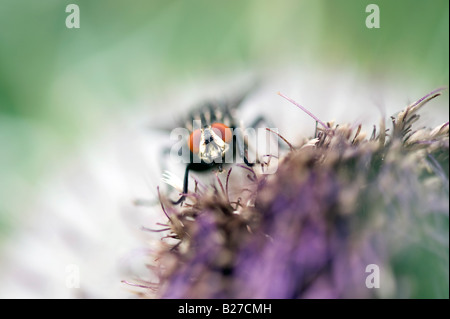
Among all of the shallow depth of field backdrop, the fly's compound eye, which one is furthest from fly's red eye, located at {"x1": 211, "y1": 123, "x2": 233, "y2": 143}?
the shallow depth of field backdrop

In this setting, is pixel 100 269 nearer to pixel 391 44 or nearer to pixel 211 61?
pixel 211 61

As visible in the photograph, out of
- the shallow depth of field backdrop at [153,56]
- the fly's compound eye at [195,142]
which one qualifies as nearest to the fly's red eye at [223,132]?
the fly's compound eye at [195,142]

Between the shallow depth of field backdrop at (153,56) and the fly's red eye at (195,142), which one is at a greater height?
the shallow depth of field backdrop at (153,56)

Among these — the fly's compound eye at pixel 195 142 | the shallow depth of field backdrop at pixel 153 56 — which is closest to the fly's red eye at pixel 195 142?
the fly's compound eye at pixel 195 142

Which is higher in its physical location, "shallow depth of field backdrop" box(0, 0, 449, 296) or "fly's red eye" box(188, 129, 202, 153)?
"shallow depth of field backdrop" box(0, 0, 449, 296)

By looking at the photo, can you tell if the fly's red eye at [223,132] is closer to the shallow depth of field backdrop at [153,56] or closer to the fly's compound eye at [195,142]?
the fly's compound eye at [195,142]

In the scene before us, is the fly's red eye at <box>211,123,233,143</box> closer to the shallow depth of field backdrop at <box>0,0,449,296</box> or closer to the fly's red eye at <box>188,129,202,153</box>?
the fly's red eye at <box>188,129,202,153</box>

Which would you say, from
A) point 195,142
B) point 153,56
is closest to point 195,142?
point 195,142
